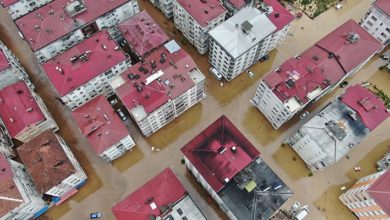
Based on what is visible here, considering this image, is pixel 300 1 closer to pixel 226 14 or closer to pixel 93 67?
pixel 226 14

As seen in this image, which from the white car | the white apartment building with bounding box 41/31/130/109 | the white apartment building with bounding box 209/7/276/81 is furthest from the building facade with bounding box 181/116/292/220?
the white apartment building with bounding box 41/31/130/109

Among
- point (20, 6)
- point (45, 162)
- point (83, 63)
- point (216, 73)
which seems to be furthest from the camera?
point (20, 6)

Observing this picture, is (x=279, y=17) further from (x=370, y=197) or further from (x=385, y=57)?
(x=370, y=197)

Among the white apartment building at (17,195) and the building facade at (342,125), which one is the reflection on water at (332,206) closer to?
the building facade at (342,125)

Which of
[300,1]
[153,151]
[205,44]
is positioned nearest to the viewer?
[153,151]

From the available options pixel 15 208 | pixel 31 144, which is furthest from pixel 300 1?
pixel 15 208

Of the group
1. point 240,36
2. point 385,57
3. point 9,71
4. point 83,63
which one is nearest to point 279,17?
point 240,36

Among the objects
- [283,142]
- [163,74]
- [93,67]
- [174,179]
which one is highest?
[93,67]

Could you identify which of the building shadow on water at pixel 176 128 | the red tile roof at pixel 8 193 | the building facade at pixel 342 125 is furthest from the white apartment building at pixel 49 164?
the building facade at pixel 342 125
